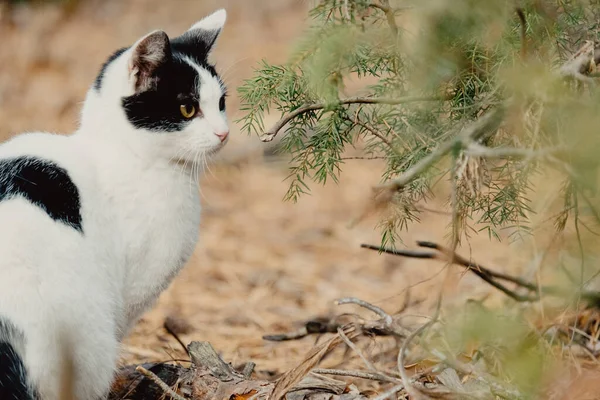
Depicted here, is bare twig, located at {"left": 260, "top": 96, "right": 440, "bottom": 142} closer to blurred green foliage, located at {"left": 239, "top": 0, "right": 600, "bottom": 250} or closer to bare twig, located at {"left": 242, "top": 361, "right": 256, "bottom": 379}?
blurred green foliage, located at {"left": 239, "top": 0, "right": 600, "bottom": 250}

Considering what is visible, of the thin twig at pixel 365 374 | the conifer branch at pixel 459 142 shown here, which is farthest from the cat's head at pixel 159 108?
the conifer branch at pixel 459 142

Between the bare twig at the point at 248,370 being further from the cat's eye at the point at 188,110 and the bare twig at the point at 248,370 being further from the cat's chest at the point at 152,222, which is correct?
the cat's eye at the point at 188,110

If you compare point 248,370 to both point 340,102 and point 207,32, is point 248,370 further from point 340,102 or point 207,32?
point 207,32

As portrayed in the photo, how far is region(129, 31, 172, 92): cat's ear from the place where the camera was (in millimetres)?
2037

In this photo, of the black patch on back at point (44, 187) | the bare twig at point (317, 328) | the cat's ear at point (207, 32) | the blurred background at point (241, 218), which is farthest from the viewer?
the blurred background at point (241, 218)

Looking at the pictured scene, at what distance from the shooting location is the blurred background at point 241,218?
289 cm

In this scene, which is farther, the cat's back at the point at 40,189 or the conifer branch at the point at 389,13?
the cat's back at the point at 40,189

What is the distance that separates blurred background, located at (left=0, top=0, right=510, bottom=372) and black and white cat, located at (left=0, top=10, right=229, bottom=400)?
0.16 metres

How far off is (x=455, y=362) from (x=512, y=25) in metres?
0.66

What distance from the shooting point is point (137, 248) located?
199cm

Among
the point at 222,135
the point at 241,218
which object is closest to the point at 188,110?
the point at 222,135

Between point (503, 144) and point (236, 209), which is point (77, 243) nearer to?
point (503, 144)

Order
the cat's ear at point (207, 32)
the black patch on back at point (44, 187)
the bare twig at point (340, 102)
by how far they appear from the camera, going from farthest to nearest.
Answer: the cat's ear at point (207, 32) < the black patch on back at point (44, 187) < the bare twig at point (340, 102)

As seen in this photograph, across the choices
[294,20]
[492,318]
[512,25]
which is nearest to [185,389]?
[492,318]
